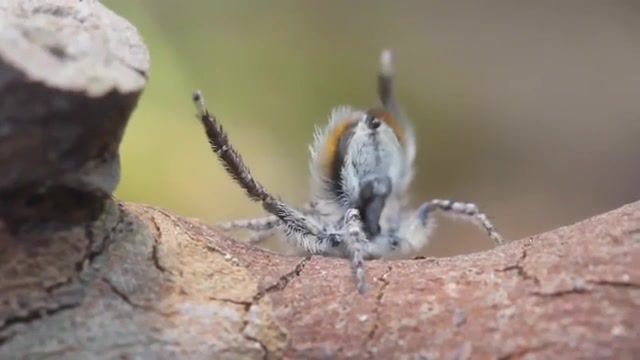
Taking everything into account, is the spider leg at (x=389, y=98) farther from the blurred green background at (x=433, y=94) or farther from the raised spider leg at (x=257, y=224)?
the blurred green background at (x=433, y=94)

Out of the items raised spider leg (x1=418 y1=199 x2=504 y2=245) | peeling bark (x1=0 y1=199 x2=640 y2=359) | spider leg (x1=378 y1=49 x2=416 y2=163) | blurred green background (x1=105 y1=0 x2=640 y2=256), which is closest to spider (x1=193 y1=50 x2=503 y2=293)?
raised spider leg (x1=418 y1=199 x2=504 y2=245)

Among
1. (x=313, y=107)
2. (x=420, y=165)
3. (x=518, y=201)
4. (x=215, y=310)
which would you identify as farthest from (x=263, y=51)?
(x=215, y=310)

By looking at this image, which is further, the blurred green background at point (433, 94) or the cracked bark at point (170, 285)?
the blurred green background at point (433, 94)

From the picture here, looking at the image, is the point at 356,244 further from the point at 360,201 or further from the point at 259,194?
the point at 360,201

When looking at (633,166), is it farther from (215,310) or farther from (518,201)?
(215,310)

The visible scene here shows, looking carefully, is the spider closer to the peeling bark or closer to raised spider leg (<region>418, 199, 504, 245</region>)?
raised spider leg (<region>418, 199, 504, 245</region>)

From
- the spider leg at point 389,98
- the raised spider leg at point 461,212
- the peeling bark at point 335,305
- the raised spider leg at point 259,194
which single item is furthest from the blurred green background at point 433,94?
the peeling bark at point 335,305

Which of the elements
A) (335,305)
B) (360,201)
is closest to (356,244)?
(335,305)
